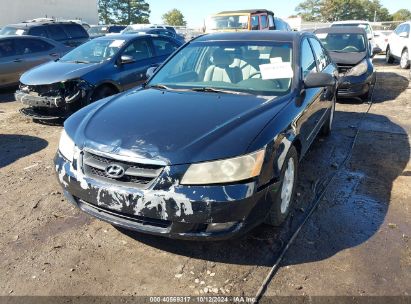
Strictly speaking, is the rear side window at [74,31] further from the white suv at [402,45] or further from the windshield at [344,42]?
the white suv at [402,45]

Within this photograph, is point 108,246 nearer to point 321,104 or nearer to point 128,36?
point 321,104

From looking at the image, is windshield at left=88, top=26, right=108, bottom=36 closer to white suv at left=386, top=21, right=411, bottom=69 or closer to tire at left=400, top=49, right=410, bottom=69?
white suv at left=386, top=21, right=411, bottom=69

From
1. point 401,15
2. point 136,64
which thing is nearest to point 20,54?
point 136,64

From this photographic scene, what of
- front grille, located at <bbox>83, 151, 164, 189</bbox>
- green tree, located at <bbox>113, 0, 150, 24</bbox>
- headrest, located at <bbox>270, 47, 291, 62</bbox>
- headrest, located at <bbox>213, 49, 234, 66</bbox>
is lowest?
green tree, located at <bbox>113, 0, 150, 24</bbox>

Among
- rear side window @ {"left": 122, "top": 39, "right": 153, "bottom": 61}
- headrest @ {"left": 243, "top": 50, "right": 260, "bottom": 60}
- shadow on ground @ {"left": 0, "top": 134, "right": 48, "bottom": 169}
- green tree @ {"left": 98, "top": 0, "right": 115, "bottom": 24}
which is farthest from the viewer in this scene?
green tree @ {"left": 98, "top": 0, "right": 115, "bottom": 24}

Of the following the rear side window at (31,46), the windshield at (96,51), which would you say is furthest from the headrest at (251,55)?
the rear side window at (31,46)

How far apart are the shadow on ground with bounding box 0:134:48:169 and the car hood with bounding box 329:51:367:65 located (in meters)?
6.16

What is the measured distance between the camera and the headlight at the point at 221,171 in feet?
8.16

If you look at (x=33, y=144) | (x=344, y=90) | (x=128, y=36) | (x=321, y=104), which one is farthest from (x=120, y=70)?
(x=344, y=90)

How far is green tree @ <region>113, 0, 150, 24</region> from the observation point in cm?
6594

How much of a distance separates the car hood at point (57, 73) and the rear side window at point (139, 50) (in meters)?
0.94

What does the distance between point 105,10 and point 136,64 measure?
64.1m

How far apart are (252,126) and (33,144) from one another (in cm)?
410

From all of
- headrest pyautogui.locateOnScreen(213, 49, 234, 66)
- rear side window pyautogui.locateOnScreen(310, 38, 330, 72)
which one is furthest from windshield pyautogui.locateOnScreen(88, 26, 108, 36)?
headrest pyautogui.locateOnScreen(213, 49, 234, 66)
